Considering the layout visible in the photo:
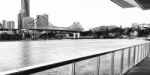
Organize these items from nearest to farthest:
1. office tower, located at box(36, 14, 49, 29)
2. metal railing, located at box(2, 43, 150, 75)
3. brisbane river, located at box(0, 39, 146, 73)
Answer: metal railing, located at box(2, 43, 150, 75)
brisbane river, located at box(0, 39, 146, 73)
office tower, located at box(36, 14, 49, 29)

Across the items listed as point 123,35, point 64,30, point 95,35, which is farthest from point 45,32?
point 123,35

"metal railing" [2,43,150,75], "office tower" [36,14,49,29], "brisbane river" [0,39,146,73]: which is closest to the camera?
"metal railing" [2,43,150,75]

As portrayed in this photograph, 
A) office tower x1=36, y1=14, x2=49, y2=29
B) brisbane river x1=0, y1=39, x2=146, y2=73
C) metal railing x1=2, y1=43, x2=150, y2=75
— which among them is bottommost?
brisbane river x1=0, y1=39, x2=146, y2=73

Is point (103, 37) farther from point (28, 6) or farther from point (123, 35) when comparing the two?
point (28, 6)

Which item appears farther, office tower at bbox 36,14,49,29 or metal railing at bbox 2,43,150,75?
office tower at bbox 36,14,49,29

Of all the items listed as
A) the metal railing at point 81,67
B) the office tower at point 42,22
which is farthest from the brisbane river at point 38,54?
the office tower at point 42,22

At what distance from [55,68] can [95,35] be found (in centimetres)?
16778

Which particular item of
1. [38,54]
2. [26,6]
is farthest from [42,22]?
[38,54]

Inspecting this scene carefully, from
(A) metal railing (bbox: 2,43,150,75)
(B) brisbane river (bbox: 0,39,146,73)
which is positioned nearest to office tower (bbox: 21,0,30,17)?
(B) brisbane river (bbox: 0,39,146,73)

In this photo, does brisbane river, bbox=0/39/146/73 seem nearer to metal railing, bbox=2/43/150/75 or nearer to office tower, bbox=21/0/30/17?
A: metal railing, bbox=2/43/150/75

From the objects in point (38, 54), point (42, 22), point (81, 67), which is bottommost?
point (38, 54)

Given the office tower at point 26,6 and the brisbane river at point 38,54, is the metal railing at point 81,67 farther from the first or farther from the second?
the office tower at point 26,6

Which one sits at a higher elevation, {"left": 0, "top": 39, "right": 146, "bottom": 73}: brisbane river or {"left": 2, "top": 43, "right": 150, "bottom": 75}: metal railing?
{"left": 2, "top": 43, "right": 150, "bottom": 75}: metal railing

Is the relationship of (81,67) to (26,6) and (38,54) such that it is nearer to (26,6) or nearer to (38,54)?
(38,54)
